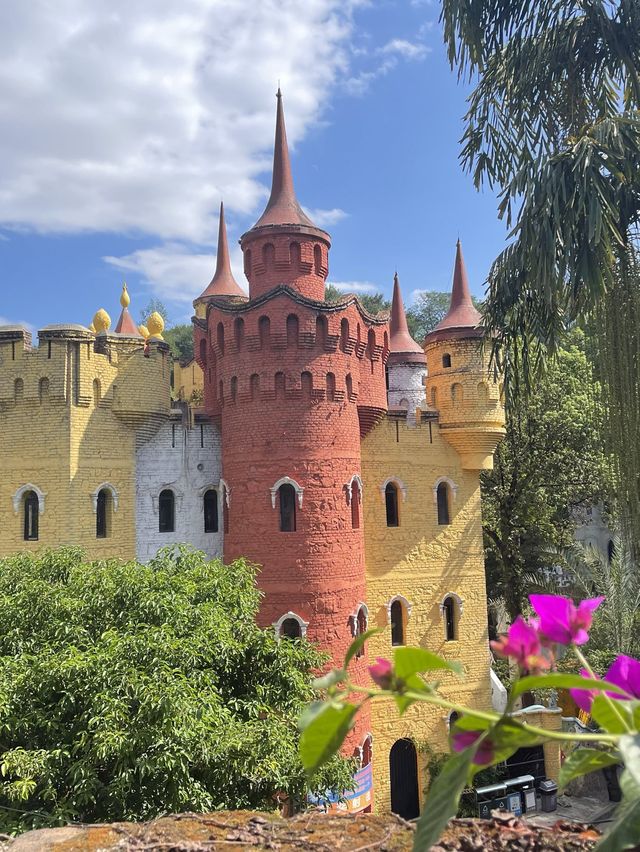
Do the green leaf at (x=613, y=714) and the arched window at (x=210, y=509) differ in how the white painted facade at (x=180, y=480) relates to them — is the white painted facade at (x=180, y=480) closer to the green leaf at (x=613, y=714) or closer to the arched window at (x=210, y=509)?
the arched window at (x=210, y=509)

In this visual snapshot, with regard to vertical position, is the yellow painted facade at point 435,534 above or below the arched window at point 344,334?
below

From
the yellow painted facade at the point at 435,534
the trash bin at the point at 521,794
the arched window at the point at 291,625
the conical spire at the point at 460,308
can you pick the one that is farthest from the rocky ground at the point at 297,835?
the conical spire at the point at 460,308

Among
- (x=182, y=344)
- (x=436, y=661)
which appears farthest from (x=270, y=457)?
(x=182, y=344)

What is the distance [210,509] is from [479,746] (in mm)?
15162

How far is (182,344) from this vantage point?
2419 inches

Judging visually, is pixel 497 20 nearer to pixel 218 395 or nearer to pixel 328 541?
pixel 218 395

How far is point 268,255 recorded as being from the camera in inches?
645

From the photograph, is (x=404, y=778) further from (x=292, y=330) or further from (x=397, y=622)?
(x=292, y=330)

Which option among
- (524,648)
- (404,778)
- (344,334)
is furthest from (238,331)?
(524,648)

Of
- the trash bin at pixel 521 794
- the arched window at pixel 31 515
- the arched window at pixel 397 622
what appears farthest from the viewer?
the arched window at pixel 397 622

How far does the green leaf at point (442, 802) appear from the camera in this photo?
1747mm

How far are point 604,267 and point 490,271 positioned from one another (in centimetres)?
296

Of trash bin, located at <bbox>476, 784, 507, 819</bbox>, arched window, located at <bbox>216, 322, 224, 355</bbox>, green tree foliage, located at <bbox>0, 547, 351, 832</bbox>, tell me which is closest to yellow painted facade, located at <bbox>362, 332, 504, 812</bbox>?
trash bin, located at <bbox>476, 784, 507, 819</bbox>

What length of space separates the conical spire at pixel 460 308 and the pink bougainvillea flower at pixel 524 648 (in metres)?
17.2
